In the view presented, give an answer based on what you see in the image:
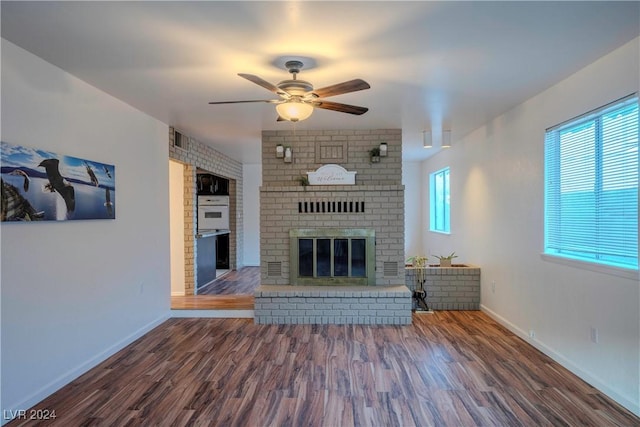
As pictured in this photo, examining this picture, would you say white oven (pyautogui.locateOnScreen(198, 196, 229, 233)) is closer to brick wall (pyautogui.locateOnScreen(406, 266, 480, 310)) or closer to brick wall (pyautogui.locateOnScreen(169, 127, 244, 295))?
brick wall (pyautogui.locateOnScreen(169, 127, 244, 295))

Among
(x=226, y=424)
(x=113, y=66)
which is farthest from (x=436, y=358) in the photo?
(x=113, y=66)

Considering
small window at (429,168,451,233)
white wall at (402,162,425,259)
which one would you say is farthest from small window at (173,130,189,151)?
white wall at (402,162,425,259)

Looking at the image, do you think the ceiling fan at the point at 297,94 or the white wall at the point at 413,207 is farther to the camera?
the white wall at the point at 413,207

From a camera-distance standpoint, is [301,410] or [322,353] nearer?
[301,410]

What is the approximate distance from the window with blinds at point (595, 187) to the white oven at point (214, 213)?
19.9ft

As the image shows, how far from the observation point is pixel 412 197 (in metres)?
8.55

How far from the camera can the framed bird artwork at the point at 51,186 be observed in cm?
234

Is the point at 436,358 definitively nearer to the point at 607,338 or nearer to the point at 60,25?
the point at 607,338

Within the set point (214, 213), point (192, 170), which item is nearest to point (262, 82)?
point (192, 170)

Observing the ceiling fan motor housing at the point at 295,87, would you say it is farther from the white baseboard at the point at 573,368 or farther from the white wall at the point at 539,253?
the white baseboard at the point at 573,368

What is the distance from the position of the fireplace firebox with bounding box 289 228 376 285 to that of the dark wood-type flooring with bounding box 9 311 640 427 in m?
0.86

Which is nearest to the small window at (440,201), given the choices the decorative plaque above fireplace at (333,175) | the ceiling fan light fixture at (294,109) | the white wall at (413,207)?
the white wall at (413,207)

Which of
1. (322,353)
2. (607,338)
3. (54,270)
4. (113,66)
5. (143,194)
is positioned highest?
(113,66)

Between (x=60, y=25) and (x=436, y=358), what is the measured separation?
12.3ft
